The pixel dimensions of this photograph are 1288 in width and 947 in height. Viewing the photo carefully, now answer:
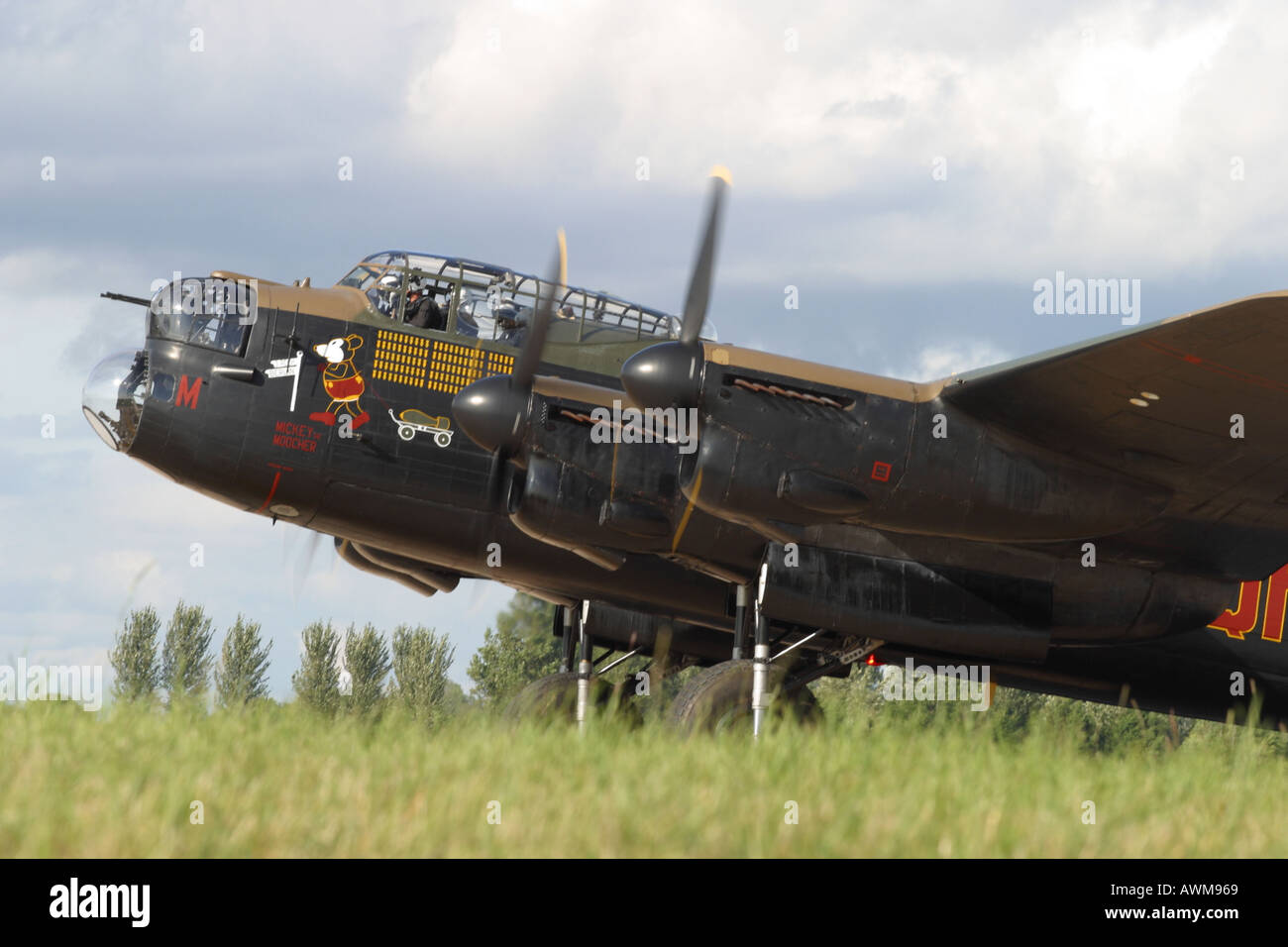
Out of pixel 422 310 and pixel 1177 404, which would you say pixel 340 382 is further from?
pixel 1177 404

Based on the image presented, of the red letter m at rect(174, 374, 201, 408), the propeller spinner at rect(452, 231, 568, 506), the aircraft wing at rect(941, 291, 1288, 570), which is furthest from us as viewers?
the red letter m at rect(174, 374, 201, 408)

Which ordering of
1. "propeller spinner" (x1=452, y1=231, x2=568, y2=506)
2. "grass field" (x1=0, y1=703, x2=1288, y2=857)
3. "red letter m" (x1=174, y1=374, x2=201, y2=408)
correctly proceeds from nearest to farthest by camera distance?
"grass field" (x1=0, y1=703, x2=1288, y2=857)
"propeller spinner" (x1=452, y1=231, x2=568, y2=506)
"red letter m" (x1=174, y1=374, x2=201, y2=408)

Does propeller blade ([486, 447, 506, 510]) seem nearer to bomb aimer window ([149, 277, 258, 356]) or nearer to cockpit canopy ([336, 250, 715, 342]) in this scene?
cockpit canopy ([336, 250, 715, 342])

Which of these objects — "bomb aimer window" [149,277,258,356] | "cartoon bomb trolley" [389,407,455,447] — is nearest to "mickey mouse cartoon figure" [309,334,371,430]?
"cartoon bomb trolley" [389,407,455,447]

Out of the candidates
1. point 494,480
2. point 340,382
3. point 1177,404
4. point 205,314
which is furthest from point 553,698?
point 1177,404

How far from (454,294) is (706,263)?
157 inches

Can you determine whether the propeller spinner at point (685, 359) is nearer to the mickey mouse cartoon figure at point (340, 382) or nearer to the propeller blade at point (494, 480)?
the propeller blade at point (494, 480)

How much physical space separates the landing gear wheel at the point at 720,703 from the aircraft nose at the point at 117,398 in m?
6.52

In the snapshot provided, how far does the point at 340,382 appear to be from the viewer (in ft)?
45.7

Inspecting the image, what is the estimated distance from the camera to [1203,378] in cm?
1132

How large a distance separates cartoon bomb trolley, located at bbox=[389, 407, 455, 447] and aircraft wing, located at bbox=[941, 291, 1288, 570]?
18.0ft

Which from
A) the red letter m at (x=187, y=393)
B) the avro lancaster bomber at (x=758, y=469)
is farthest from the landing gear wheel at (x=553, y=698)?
the red letter m at (x=187, y=393)

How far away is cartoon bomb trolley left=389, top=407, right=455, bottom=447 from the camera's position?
14.0 m
